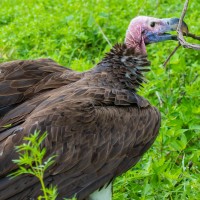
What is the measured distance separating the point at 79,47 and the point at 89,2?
1076 mm

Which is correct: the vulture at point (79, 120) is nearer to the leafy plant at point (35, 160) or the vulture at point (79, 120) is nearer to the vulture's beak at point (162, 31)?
the leafy plant at point (35, 160)

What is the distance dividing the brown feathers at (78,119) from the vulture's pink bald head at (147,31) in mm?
483

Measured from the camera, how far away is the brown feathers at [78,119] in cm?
552

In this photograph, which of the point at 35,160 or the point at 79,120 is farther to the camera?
the point at 79,120

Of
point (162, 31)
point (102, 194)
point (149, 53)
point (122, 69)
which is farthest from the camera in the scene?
point (149, 53)

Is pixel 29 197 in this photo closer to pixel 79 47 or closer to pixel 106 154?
pixel 106 154

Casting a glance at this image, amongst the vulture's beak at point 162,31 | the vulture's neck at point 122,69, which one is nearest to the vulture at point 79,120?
the vulture's neck at point 122,69

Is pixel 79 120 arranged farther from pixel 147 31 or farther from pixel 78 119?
pixel 147 31

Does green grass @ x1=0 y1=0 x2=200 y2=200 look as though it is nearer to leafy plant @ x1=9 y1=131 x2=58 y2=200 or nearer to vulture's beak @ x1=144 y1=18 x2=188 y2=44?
vulture's beak @ x1=144 y1=18 x2=188 y2=44

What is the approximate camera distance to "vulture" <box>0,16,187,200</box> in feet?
18.1

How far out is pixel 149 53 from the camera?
29.4 ft

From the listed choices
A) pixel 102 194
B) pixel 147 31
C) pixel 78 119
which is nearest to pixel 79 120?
pixel 78 119

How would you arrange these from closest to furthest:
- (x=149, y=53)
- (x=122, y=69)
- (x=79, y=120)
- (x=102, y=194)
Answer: (x=79, y=120), (x=102, y=194), (x=122, y=69), (x=149, y=53)

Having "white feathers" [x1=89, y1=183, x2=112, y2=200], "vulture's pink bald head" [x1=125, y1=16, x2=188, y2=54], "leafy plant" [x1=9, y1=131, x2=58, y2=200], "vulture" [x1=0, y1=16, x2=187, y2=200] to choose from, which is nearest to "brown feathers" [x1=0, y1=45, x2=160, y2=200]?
"vulture" [x1=0, y1=16, x2=187, y2=200]
